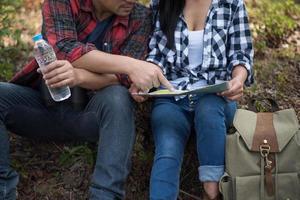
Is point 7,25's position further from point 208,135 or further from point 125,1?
point 208,135

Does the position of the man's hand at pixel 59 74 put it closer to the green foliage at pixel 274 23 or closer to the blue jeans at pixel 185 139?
the blue jeans at pixel 185 139

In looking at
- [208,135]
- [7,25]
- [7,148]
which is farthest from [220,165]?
[7,25]

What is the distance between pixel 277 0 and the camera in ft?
18.6

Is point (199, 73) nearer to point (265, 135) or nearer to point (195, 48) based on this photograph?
point (195, 48)

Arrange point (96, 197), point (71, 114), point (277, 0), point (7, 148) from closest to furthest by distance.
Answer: point (96, 197) < point (7, 148) < point (71, 114) < point (277, 0)

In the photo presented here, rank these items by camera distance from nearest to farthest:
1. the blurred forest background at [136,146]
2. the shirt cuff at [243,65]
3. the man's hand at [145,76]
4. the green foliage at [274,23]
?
the man's hand at [145,76] → the shirt cuff at [243,65] → the blurred forest background at [136,146] → the green foliage at [274,23]

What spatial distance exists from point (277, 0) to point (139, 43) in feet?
8.91

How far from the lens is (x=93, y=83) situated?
3.22m

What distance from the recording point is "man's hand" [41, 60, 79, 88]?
3.03 metres

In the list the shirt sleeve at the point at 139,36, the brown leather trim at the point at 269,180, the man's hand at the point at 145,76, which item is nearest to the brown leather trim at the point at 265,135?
the brown leather trim at the point at 269,180

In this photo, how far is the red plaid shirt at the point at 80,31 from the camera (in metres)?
3.24

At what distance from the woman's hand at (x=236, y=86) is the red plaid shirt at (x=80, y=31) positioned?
1.97 ft

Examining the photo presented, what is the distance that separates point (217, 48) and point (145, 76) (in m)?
0.51

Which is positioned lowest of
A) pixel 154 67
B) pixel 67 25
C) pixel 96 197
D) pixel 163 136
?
pixel 96 197
